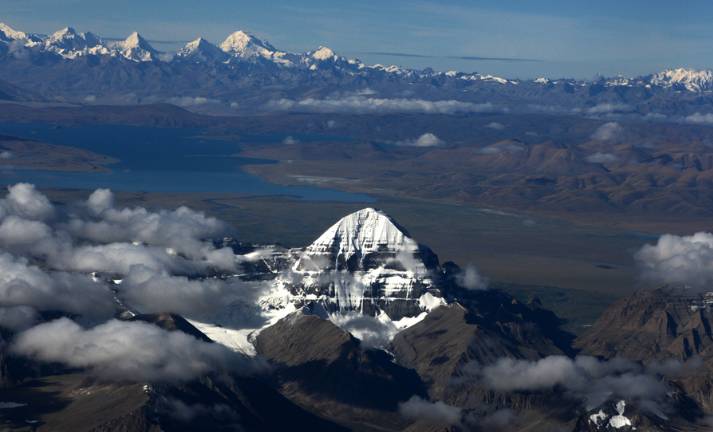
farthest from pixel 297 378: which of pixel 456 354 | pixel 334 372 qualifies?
pixel 456 354

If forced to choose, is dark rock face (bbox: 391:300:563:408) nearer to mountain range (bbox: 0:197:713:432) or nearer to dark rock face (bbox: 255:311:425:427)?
mountain range (bbox: 0:197:713:432)

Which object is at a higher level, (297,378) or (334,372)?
(334,372)

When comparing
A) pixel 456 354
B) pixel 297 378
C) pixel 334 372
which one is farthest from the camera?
pixel 456 354

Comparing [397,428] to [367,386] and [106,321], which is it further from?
[106,321]

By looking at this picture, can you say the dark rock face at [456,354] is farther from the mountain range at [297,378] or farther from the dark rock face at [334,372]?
the dark rock face at [334,372]

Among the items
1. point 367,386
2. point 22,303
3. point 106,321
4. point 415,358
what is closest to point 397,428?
point 367,386

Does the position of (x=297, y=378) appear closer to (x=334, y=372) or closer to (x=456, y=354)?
(x=334, y=372)

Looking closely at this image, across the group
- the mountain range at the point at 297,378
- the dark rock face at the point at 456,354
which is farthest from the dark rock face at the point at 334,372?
the dark rock face at the point at 456,354

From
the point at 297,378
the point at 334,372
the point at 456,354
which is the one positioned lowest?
the point at 297,378
